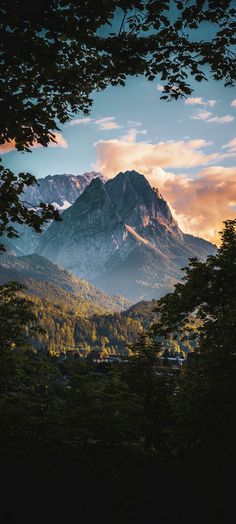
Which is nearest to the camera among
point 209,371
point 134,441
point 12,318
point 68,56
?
point 68,56

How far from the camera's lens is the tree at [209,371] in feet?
42.0

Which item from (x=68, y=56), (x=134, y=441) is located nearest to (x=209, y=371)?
(x=134, y=441)

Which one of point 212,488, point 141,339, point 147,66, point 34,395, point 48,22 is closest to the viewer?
point 48,22

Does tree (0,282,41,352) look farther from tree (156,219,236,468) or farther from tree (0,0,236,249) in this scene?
tree (0,0,236,249)

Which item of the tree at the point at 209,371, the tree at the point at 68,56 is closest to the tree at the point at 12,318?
the tree at the point at 209,371

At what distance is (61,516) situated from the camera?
431 inches

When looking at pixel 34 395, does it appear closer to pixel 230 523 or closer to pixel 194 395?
pixel 194 395

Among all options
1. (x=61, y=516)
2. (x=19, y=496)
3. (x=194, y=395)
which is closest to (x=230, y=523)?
(x=194, y=395)

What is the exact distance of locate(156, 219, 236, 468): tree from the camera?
1280cm

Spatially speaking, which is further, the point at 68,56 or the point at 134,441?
the point at 134,441

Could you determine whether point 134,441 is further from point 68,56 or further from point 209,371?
point 68,56

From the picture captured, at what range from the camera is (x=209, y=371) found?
13.8 meters

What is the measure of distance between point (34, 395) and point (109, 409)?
320cm

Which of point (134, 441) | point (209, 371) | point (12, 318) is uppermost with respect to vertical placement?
point (12, 318)
